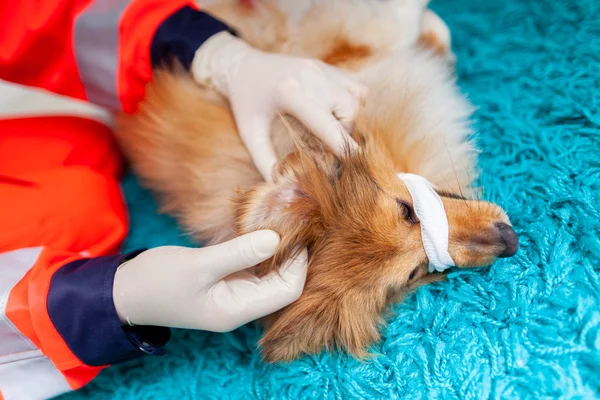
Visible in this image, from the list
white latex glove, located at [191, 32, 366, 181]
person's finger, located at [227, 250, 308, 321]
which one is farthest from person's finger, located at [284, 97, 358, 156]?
person's finger, located at [227, 250, 308, 321]

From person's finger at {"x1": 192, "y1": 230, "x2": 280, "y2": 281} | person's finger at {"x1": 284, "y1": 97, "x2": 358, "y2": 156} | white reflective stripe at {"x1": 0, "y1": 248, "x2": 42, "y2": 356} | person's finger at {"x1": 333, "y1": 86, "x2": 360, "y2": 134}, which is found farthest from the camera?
person's finger at {"x1": 333, "y1": 86, "x2": 360, "y2": 134}

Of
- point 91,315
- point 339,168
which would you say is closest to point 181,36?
point 339,168

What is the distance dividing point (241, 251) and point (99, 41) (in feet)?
3.33

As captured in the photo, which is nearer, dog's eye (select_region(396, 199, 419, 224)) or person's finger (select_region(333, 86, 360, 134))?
dog's eye (select_region(396, 199, 419, 224))

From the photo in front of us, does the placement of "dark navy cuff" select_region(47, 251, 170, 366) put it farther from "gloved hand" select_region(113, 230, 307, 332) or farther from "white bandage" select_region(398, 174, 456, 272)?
"white bandage" select_region(398, 174, 456, 272)

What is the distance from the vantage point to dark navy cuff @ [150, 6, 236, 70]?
6.34 feet

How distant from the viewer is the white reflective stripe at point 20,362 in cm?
157

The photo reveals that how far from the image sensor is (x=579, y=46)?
2.14 metres

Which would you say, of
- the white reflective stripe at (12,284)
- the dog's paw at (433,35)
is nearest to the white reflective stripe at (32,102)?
the white reflective stripe at (12,284)

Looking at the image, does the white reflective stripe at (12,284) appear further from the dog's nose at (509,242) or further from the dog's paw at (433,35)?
the dog's paw at (433,35)

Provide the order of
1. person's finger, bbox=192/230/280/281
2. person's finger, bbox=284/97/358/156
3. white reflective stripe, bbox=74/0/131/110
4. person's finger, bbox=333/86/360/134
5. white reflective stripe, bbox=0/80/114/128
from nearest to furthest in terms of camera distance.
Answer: person's finger, bbox=192/230/280/281 → person's finger, bbox=284/97/358/156 → person's finger, bbox=333/86/360/134 → white reflective stripe, bbox=74/0/131/110 → white reflective stripe, bbox=0/80/114/128

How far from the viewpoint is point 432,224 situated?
1.57 metres

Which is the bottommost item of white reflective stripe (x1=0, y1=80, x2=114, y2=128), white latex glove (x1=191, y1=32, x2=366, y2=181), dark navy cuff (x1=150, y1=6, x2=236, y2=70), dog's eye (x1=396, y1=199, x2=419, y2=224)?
dog's eye (x1=396, y1=199, x2=419, y2=224)

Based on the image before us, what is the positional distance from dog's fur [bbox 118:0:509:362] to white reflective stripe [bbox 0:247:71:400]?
57 cm
